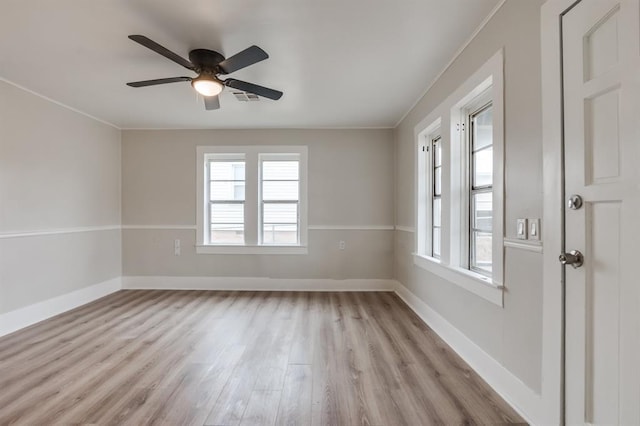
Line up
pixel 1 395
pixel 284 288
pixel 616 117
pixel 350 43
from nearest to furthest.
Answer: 1. pixel 616 117
2. pixel 1 395
3. pixel 350 43
4. pixel 284 288

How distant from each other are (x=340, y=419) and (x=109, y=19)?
9.54 ft

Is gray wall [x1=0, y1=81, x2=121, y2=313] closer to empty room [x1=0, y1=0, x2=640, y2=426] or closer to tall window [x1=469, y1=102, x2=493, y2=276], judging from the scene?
empty room [x1=0, y1=0, x2=640, y2=426]

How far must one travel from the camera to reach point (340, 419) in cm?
173

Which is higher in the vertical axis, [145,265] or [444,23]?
A: [444,23]

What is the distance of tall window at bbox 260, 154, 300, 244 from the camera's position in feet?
15.6

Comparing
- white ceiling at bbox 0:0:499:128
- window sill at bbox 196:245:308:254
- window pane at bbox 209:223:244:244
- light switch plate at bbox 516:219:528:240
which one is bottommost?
window sill at bbox 196:245:308:254

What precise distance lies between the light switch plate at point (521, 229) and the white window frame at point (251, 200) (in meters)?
3.19

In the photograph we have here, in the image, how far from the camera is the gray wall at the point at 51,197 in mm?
3078

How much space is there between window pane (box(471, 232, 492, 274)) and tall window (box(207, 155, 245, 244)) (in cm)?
331

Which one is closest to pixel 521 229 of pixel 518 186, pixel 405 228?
pixel 518 186

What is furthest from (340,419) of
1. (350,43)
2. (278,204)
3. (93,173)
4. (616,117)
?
(93,173)

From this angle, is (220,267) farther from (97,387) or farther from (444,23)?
(444,23)

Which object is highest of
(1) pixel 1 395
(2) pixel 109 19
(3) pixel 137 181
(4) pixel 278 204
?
(2) pixel 109 19

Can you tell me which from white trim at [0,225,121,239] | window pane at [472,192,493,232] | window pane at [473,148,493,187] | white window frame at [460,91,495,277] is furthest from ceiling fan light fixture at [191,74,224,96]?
white trim at [0,225,121,239]
